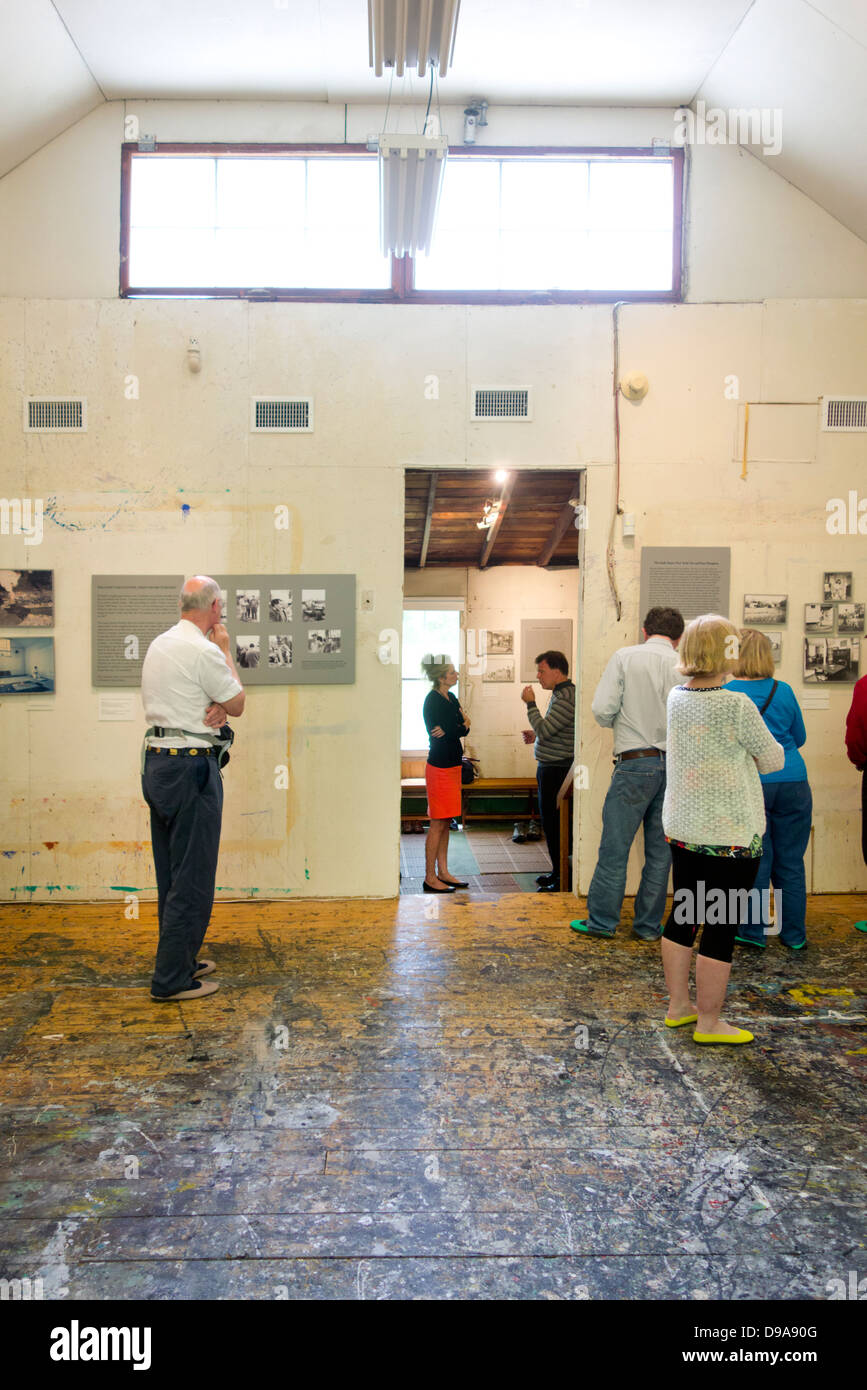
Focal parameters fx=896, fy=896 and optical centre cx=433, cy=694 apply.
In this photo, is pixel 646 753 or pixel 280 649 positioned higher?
pixel 280 649

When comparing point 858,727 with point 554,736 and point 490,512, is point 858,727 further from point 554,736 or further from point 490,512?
point 490,512

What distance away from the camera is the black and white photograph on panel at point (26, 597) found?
529 cm

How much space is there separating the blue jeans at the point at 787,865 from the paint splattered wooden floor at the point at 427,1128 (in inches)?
6.6

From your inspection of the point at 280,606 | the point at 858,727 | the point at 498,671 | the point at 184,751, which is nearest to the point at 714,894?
the point at 858,727

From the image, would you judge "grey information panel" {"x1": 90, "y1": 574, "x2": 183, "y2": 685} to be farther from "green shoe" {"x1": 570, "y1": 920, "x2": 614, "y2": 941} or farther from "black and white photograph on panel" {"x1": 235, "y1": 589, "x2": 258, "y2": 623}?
"green shoe" {"x1": 570, "y1": 920, "x2": 614, "y2": 941}

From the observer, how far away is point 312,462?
5297 mm

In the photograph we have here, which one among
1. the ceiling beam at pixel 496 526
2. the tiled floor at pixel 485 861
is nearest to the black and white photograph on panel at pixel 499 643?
the ceiling beam at pixel 496 526

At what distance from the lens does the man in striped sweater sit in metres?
6.40

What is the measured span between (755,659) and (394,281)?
3.12 meters

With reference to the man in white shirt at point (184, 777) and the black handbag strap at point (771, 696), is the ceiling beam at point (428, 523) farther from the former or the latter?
the man in white shirt at point (184, 777)

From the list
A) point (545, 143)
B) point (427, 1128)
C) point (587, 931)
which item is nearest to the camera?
point (427, 1128)

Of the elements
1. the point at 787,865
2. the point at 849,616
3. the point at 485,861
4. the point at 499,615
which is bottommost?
the point at 485,861
